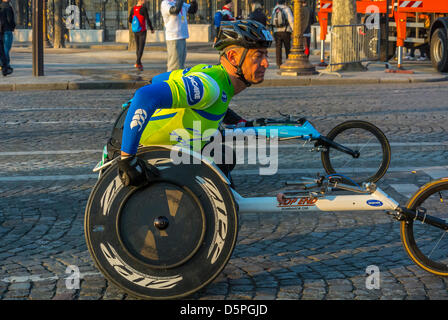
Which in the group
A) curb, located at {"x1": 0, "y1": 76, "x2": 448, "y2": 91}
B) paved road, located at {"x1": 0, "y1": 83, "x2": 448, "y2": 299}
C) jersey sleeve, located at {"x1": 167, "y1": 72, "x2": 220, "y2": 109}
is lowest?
paved road, located at {"x1": 0, "y1": 83, "x2": 448, "y2": 299}

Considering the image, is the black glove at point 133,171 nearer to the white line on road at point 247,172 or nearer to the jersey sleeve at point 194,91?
the jersey sleeve at point 194,91

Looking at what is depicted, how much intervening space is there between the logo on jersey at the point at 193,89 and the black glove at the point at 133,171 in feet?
1.41

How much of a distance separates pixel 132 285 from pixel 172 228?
0.35 meters

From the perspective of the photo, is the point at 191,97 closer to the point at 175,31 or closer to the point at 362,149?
the point at 362,149

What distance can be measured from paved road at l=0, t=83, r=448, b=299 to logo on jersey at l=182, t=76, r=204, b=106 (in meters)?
1.02

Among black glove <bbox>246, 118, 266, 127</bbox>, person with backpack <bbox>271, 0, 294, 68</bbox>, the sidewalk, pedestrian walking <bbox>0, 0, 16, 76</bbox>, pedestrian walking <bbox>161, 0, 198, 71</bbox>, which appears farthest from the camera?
person with backpack <bbox>271, 0, 294, 68</bbox>

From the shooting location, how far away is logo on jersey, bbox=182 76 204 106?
12.8 feet

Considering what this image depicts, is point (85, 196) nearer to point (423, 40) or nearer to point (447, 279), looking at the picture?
point (447, 279)

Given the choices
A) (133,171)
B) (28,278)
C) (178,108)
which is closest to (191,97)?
(178,108)

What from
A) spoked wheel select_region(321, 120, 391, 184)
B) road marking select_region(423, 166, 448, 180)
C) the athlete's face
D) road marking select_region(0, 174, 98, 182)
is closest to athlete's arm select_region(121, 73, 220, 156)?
the athlete's face

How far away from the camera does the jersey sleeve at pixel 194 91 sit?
3861 mm

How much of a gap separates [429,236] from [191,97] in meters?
1.96

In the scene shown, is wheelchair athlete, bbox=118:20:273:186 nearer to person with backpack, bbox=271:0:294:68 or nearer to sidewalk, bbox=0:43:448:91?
sidewalk, bbox=0:43:448:91

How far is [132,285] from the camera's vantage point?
12.4 ft
